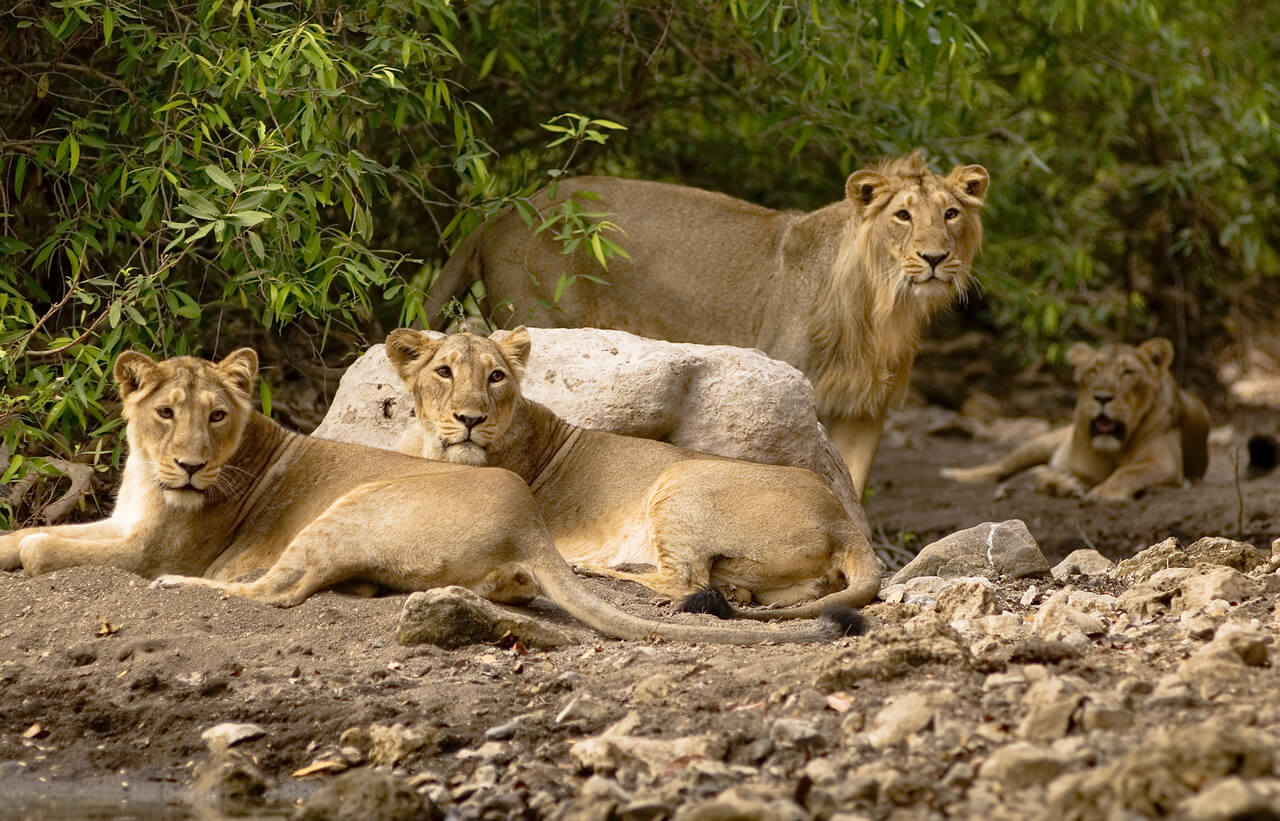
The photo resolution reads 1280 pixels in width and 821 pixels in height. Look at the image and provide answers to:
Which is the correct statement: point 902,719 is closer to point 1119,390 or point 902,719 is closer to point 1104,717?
point 1104,717

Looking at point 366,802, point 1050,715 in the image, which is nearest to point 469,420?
point 366,802

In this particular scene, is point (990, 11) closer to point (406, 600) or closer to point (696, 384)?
point (696, 384)

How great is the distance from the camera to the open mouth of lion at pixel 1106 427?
11.7 meters

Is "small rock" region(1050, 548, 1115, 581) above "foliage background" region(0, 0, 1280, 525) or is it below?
below

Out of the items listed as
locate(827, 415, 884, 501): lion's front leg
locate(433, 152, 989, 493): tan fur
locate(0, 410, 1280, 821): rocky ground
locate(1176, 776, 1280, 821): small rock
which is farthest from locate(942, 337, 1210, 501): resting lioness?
locate(1176, 776, 1280, 821): small rock

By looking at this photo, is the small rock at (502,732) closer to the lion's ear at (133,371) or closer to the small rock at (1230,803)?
the small rock at (1230,803)

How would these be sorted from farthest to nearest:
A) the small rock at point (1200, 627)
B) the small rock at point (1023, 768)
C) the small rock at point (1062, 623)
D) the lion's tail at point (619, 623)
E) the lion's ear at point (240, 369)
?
the lion's ear at point (240, 369)
the lion's tail at point (619, 623)
the small rock at point (1062, 623)
the small rock at point (1200, 627)
the small rock at point (1023, 768)

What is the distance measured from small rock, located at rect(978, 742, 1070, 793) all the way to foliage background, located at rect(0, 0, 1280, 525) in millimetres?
3640

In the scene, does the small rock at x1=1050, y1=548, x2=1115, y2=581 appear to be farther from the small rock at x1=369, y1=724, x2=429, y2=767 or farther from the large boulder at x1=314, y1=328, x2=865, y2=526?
the small rock at x1=369, y1=724, x2=429, y2=767

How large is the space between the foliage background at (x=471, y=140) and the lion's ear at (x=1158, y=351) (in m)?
0.73

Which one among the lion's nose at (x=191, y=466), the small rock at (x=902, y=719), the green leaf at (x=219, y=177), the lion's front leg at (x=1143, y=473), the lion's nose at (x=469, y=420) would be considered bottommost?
the lion's front leg at (x=1143, y=473)

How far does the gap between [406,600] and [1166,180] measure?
28.0 feet

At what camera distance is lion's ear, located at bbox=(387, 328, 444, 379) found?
6715 mm

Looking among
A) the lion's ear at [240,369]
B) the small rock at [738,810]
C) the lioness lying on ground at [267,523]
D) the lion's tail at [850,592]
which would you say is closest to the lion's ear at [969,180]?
the lion's tail at [850,592]
